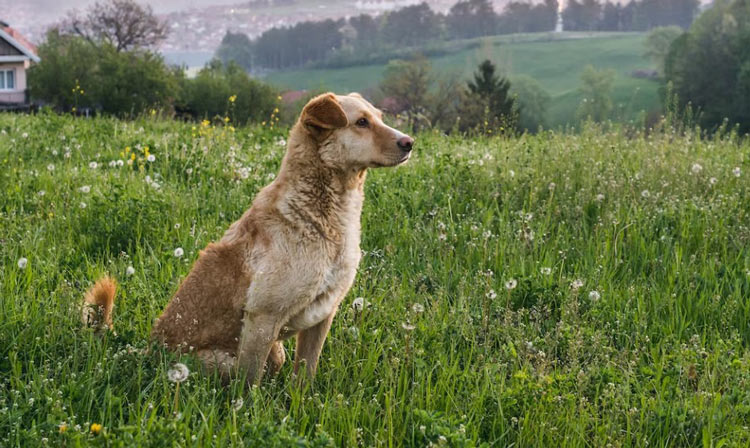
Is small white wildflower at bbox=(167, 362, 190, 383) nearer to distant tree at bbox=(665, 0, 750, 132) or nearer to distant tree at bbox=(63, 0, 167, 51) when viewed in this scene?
distant tree at bbox=(665, 0, 750, 132)

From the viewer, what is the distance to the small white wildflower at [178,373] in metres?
3.40

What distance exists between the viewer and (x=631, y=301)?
17.8 feet

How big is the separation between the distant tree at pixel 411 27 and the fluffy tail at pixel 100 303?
436 feet

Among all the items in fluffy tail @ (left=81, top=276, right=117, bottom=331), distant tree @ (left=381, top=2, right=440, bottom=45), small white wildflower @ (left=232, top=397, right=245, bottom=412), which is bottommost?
small white wildflower @ (left=232, top=397, right=245, bottom=412)

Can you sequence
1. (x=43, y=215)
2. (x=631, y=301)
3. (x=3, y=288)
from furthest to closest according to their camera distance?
(x=43, y=215) → (x=631, y=301) → (x=3, y=288)

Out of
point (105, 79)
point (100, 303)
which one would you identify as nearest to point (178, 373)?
point (100, 303)

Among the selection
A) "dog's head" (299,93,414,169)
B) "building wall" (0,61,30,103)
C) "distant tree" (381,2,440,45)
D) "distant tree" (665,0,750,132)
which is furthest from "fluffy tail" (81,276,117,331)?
"distant tree" (381,2,440,45)

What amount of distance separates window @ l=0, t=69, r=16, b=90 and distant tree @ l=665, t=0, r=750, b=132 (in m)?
45.6

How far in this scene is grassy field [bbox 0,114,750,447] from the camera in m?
3.65

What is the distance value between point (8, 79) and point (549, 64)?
80482mm

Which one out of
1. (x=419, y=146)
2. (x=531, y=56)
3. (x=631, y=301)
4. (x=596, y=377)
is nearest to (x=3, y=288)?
(x=596, y=377)

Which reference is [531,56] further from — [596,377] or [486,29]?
[596,377]

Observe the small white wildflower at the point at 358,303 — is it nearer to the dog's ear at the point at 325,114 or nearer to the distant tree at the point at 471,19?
the dog's ear at the point at 325,114

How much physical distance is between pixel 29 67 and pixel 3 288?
44.5m
